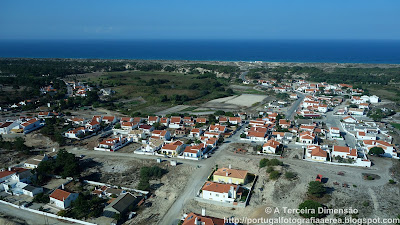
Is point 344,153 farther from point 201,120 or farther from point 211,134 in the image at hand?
point 201,120

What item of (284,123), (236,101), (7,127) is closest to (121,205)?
(7,127)

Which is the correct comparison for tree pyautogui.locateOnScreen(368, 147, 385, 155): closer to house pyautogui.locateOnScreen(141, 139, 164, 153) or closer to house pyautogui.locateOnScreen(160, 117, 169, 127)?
house pyautogui.locateOnScreen(141, 139, 164, 153)

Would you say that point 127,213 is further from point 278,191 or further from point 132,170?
point 278,191

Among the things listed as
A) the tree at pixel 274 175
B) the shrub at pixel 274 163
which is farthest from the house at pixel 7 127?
the tree at pixel 274 175

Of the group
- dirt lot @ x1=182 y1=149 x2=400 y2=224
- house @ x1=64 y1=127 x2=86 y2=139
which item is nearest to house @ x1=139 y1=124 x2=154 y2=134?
house @ x1=64 y1=127 x2=86 y2=139

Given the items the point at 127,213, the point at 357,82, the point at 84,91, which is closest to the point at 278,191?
the point at 127,213

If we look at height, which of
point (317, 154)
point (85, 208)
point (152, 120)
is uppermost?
point (317, 154)
